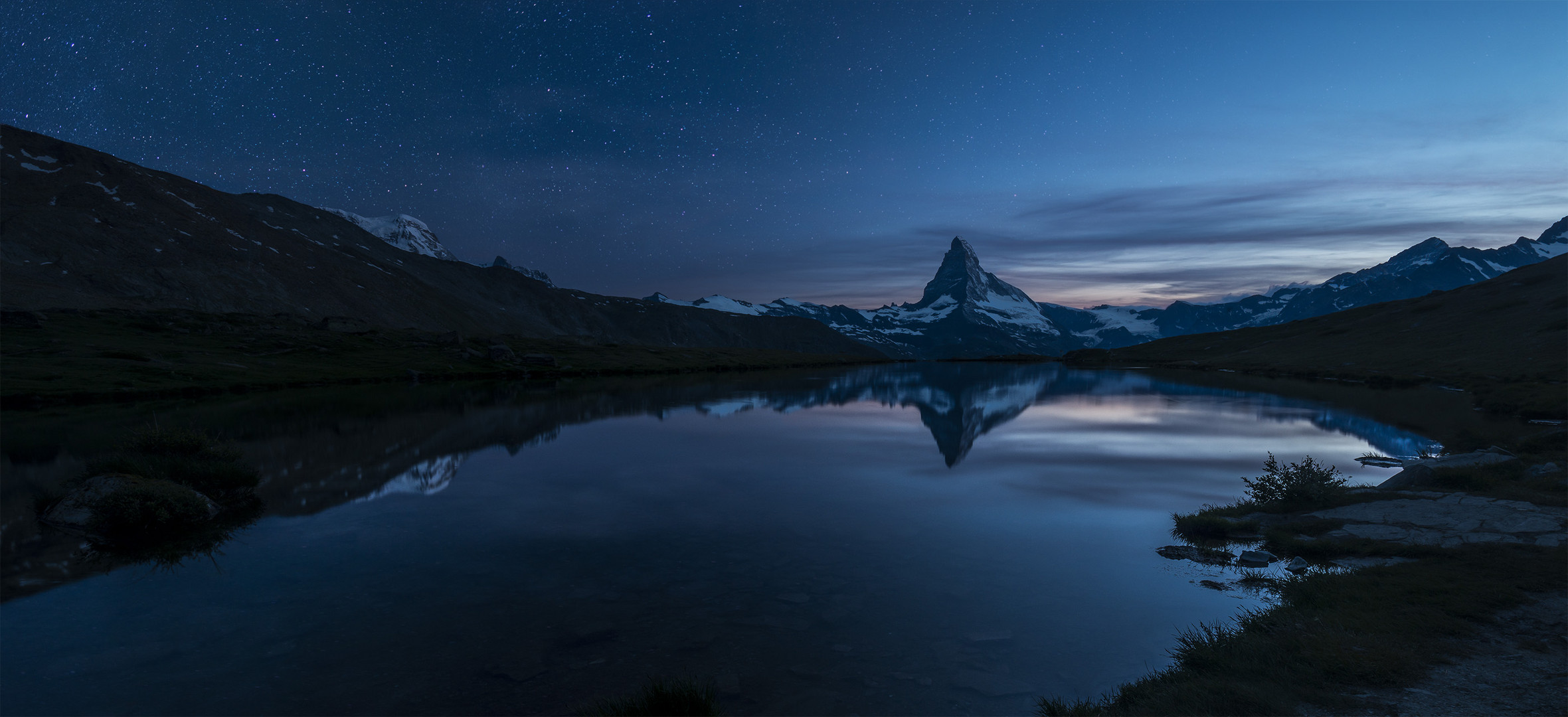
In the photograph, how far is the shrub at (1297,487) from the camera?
61.1 ft

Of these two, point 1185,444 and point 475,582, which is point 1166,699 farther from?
point 1185,444

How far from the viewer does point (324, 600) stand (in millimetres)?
12898

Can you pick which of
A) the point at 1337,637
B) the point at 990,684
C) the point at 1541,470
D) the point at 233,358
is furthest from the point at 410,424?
the point at 233,358

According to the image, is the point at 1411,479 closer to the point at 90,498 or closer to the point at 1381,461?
the point at 1381,461

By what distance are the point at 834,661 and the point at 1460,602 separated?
10.5 metres

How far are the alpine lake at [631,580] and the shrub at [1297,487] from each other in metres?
1.90

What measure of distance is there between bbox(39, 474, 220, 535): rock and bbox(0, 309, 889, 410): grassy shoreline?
44.3m

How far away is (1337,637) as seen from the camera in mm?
9375

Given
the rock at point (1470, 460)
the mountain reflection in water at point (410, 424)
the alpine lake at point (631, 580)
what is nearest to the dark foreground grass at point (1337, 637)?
the alpine lake at point (631, 580)

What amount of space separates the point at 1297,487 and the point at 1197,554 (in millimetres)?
6268

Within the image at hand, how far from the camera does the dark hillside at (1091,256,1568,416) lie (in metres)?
61.5

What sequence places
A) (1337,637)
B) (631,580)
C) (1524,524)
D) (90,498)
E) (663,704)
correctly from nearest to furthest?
1. (663,704)
2. (1337,637)
3. (631,580)
4. (1524,524)
5. (90,498)

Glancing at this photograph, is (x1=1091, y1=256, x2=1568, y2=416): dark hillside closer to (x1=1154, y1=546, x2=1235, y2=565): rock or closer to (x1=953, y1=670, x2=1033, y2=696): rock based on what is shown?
(x1=1154, y1=546, x2=1235, y2=565): rock

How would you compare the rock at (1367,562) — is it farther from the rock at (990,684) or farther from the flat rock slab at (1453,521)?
the rock at (990,684)
